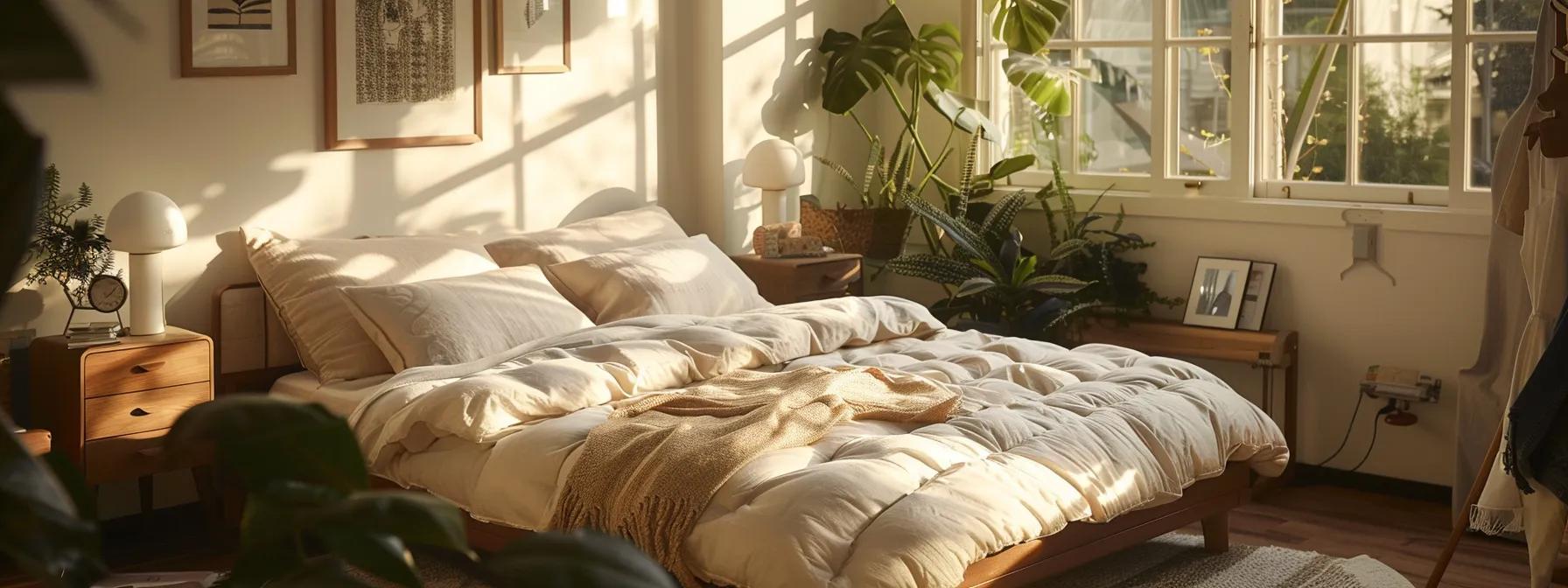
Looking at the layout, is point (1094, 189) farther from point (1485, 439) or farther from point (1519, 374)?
point (1519, 374)

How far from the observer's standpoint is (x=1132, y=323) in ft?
17.9

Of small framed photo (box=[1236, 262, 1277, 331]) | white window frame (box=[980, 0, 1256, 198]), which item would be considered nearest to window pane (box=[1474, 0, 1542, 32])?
white window frame (box=[980, 0, 1256, 198])

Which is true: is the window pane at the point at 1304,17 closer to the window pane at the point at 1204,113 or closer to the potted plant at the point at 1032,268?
the window pane at the point at 1204,113

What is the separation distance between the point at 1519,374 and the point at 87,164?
3.88m

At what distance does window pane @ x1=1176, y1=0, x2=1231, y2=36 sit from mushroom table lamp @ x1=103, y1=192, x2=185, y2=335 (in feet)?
11.9

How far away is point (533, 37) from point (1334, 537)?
3.14m

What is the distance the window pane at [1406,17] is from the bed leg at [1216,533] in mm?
1929

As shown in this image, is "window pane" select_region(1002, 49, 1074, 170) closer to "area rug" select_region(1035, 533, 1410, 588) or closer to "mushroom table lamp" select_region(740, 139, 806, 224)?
"mushroom table lamp" select_region(740, 139, 806, 224)

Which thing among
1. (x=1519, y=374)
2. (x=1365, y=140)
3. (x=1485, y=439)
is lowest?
(x=1485, y=439)

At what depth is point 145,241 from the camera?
387cm

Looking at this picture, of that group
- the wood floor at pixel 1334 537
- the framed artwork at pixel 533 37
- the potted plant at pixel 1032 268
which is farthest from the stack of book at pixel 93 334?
the potted plant at pixel 1032 268

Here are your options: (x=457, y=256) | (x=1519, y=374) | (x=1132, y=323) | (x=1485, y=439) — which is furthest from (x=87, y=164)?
(x=1485, y=439)

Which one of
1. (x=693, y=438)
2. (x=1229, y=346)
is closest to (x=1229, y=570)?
(x=1229, y=346)

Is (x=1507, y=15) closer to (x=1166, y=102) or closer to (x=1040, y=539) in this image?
(x=1166, y=102)
